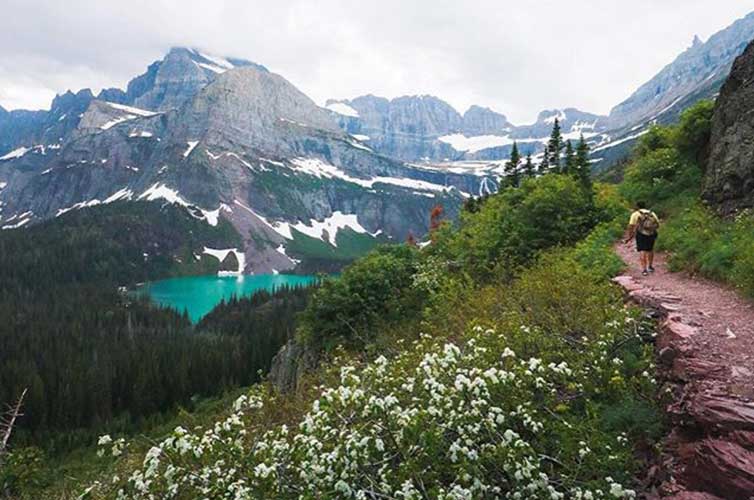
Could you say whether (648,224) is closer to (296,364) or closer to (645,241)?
(645,241)

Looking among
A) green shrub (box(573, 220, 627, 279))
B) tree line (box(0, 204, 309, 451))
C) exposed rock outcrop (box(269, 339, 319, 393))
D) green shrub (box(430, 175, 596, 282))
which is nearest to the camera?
green shrub (box(573, 220, 627, 279))

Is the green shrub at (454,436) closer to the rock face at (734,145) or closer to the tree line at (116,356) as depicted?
the rock face at (734,145)

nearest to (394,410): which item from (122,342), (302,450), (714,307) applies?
(302,450)

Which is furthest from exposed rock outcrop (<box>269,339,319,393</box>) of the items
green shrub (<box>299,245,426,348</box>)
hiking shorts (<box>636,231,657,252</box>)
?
hiking shorts (<box>636,231,657,252</box>)

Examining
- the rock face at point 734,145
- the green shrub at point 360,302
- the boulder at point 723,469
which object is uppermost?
the rock face at point 734,145

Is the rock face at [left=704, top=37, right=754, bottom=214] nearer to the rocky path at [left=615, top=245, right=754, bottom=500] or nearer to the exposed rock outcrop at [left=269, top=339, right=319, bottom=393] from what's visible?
the rocky path at [left=615, top=245, right=754, bottom=500]

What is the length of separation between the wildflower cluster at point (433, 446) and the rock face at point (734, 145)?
12.0 metres

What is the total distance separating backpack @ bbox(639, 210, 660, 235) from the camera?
624 inches

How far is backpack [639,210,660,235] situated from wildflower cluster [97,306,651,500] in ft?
27.2

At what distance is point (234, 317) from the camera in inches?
5640

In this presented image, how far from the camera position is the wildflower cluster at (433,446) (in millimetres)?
6727

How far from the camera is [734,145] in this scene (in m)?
18.0

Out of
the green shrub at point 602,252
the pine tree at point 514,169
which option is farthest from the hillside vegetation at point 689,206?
the pine tree at point 514,169

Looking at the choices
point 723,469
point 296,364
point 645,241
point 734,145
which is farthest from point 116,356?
point 723,469
